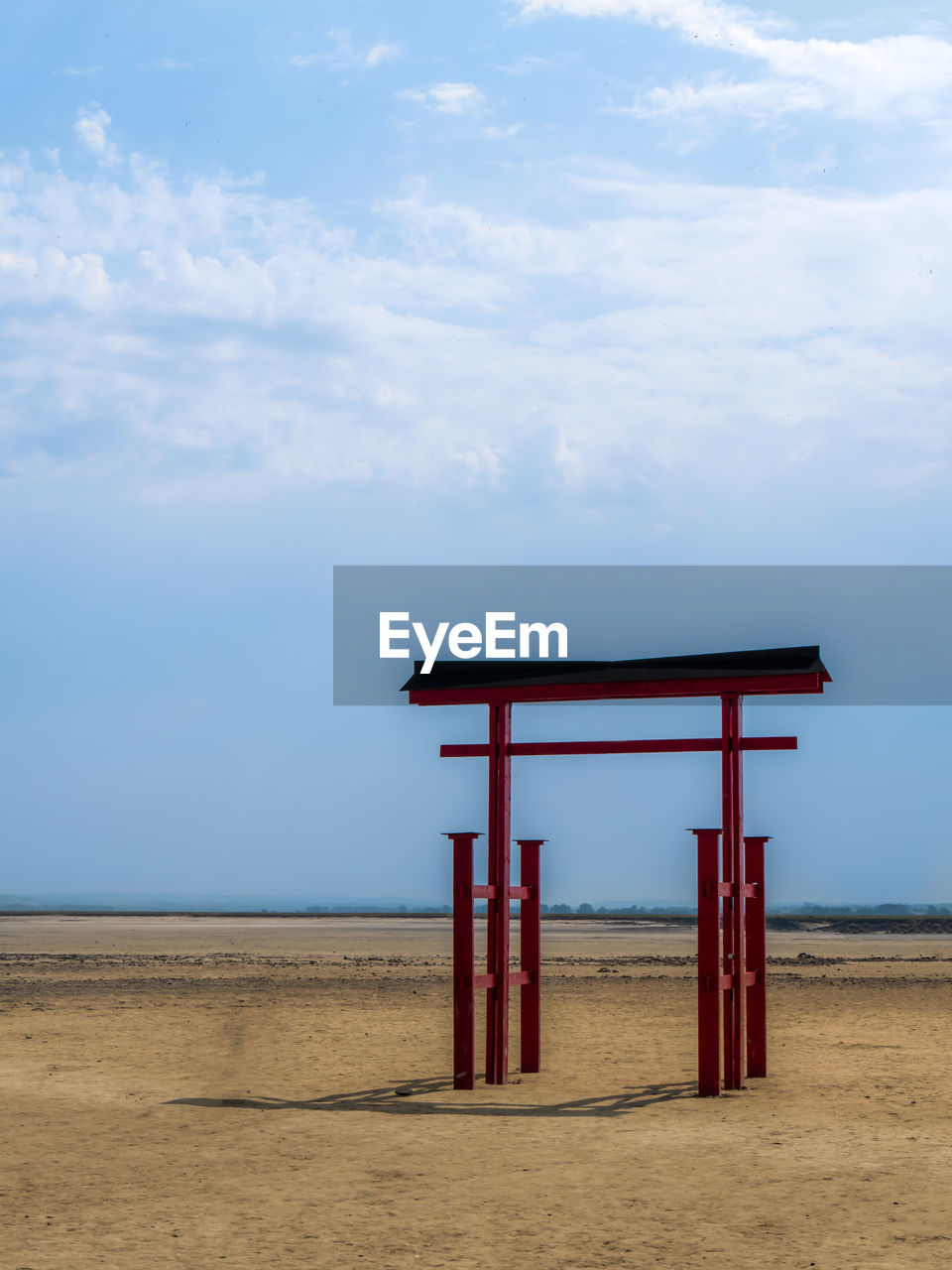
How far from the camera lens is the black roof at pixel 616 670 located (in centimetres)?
1110

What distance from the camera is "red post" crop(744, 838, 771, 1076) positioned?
12102mm

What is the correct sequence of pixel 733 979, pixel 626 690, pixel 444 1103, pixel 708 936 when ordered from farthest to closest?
1. pixel 626 690
2. pixel 733 979
3. pixel 444 1103
4. pixel 708 936

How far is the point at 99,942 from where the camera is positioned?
43.8 meters

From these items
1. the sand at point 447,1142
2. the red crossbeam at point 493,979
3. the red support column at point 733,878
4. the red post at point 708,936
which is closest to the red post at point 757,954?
the sand at point 447,1142

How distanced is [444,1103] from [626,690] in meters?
3.72

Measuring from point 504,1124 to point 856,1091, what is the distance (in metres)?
3.50

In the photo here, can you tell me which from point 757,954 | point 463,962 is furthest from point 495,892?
point 757,954

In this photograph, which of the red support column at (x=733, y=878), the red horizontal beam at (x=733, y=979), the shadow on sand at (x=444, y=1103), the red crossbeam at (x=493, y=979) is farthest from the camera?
the red crossbeam at (x=493, y=979)

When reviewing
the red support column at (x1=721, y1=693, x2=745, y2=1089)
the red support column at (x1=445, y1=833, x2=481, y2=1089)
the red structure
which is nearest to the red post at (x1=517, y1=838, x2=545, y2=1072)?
the red structure

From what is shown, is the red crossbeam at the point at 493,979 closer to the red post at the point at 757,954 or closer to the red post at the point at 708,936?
the red post at the point at 708,936

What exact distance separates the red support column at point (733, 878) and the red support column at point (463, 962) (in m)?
2.12

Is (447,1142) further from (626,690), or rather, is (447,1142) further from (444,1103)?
(626,690)

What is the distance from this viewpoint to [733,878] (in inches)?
444

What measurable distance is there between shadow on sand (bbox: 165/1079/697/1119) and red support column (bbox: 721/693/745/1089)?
0.53 metres
